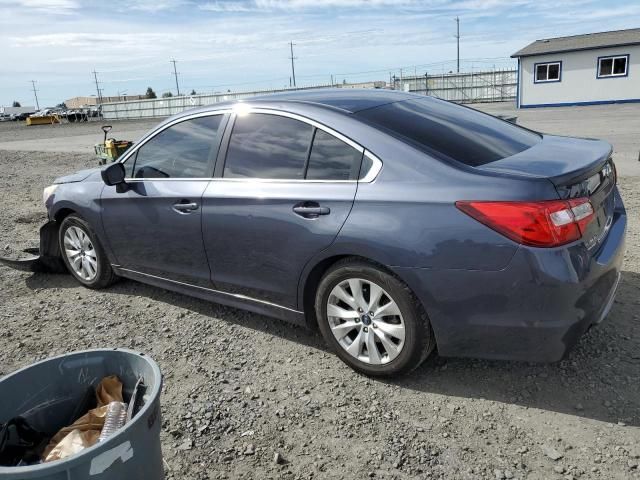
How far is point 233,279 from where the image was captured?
377 centimetres

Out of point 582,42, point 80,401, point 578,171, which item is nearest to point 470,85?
point 582,42

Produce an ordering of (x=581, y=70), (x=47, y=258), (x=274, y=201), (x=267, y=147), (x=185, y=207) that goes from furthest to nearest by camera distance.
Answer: (x=581, y=70) → (x=47, y=258) → (x=185, y=207) → (x=267, y=147) → (x=274, y=201)

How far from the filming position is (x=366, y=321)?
10.5 feet

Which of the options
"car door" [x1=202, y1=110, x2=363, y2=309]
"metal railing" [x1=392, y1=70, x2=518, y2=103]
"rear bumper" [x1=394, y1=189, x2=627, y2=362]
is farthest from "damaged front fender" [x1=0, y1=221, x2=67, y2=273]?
"metal railing" [x1=392, y1=70, x2=518, y2=103]

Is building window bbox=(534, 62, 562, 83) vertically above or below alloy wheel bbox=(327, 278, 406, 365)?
above

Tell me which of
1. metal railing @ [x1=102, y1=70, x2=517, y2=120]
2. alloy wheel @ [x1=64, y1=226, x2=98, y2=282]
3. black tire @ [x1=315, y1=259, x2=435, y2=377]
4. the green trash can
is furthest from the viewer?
metal railing @ [x1=102, y1=70, x2=517, y2=120]

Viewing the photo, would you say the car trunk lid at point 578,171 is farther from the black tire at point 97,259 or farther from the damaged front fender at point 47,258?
the damaged front fender at point 47,258

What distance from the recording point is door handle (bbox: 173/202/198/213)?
3828 millimetres

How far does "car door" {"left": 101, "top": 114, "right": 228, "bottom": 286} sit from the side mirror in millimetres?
98

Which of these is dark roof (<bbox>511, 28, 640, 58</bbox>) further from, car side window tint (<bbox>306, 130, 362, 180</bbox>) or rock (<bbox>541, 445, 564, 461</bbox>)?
rock (<bbox>541, 445, 564, 461</bbox>)

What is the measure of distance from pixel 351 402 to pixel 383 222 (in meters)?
1.03

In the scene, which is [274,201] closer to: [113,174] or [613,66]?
[113,174]

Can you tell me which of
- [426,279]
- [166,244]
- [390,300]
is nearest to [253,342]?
[166,244]

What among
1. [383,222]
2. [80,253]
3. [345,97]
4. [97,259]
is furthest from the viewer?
[80,253]
